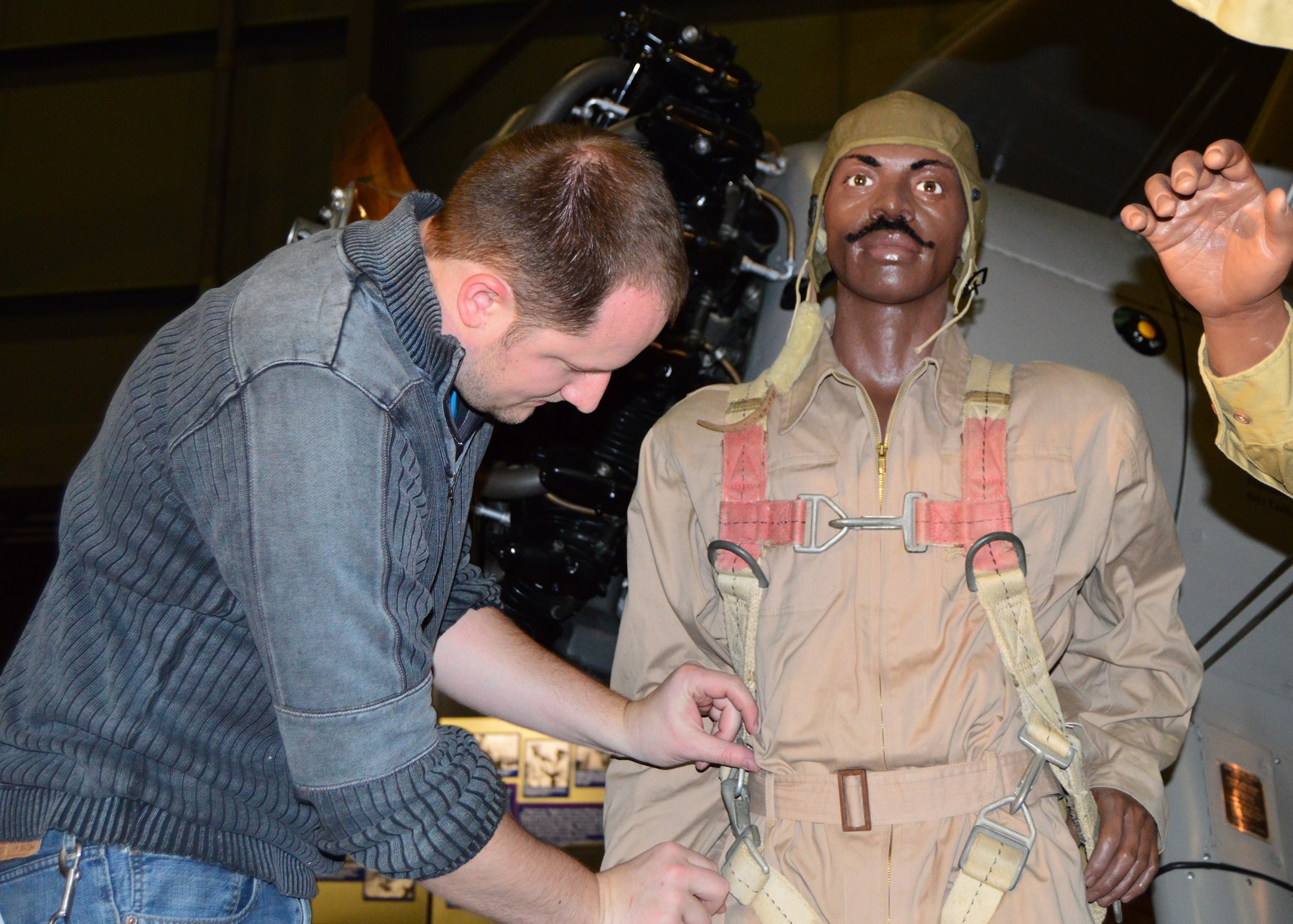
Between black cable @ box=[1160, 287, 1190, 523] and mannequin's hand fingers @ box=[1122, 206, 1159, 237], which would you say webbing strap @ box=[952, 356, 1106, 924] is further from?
black cable @ box=[1160, 287, 1190, 523]

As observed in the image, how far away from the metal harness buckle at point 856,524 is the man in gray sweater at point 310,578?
1.70ft

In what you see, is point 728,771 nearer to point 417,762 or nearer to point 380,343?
point 417,762

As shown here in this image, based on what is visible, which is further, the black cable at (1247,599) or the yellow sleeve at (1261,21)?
the black cable at (1247,599)

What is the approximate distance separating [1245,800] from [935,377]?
105 centimetres

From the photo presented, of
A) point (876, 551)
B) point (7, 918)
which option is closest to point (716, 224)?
point (876, 551)

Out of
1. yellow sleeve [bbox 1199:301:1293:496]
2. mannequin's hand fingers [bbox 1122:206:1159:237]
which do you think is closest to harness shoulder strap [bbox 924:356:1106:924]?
yellow sleeve [bbox 1199:301:1293:496]

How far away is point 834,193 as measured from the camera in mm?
2219

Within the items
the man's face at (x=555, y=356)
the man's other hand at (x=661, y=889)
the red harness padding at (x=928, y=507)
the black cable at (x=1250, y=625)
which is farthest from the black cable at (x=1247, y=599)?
the man's face at (x=555, y=356)

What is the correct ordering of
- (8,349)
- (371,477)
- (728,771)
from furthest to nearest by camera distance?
(8,349) < (728,771) < (371,477)

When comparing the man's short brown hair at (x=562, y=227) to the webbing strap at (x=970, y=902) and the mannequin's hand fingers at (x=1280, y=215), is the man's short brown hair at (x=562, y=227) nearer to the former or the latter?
the mannequin's hand fingers at (x=1280, y=215)

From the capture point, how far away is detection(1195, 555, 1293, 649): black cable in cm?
240

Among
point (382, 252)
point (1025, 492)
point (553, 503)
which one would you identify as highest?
point (382, 252)

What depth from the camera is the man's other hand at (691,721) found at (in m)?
1.70

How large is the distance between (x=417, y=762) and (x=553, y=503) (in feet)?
5.03
